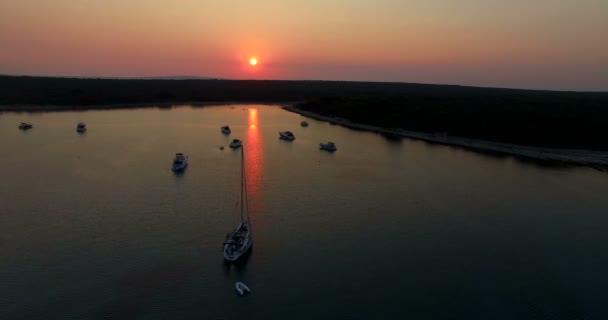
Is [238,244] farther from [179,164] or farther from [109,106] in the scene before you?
[109,106]

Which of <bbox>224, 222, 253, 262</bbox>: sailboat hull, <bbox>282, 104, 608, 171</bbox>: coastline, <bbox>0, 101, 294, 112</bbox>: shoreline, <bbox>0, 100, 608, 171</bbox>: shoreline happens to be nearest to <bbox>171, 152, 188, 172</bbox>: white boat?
<bbox>224, 222, 253, 262</bbox>: sailboat hull

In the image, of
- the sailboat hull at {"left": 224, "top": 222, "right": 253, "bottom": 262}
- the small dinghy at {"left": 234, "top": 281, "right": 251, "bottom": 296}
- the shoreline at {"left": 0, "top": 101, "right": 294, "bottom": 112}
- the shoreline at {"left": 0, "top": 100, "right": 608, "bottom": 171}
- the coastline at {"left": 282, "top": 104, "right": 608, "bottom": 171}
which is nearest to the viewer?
the small dinghy at {"left": 234, "top": 281, "right": 251, "bottom": 296}

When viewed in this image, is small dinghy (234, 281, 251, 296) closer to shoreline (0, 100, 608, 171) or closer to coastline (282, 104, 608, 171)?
shoreline (0, 100, 608, 171)

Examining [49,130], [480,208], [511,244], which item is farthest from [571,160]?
[49,130]

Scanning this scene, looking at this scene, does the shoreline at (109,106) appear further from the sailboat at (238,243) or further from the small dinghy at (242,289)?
the small dinghy at (242,289)

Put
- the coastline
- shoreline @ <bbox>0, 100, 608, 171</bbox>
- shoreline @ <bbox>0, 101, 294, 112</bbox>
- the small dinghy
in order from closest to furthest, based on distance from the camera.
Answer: the small dinghy < the coastline < shoreline @ <bbox>0, 100, 608, 171</bbox> < shoreline @ <bbox>0, 101, 294, 112</bbox>

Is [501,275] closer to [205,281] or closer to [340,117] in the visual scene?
[205,281]
